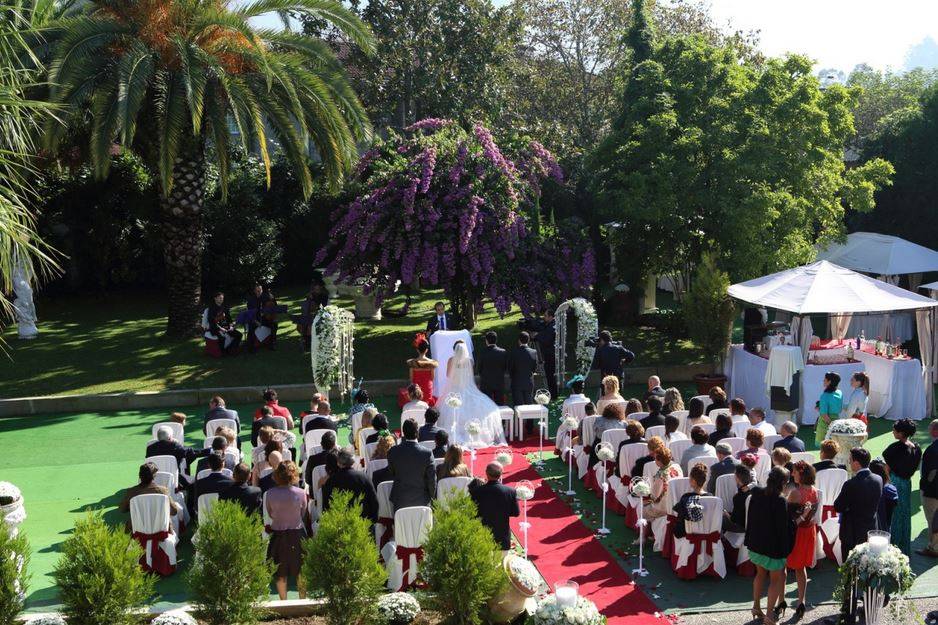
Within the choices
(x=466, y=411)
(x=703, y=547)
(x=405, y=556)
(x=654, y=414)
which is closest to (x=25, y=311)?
(x=466, y=411)

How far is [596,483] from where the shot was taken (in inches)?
508

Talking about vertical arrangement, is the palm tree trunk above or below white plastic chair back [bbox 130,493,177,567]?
above

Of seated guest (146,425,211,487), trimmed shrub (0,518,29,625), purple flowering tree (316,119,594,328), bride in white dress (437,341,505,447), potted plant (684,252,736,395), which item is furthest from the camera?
purple flowering tree (316,119,594,328)

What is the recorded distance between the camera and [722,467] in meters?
10.5

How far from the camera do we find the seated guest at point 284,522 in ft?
30.5

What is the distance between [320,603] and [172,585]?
2410mm

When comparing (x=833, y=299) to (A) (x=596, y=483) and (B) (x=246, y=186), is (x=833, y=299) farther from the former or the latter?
(B) (x=246, y=186)

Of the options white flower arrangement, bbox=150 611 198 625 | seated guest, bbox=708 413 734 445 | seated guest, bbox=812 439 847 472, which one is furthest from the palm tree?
white flower arrangement, bbox=150 611 198 625

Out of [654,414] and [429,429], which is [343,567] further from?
[654,414]

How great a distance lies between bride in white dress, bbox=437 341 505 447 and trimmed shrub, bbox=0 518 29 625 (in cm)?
766

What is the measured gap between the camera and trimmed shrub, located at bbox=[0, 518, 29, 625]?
7555 millimetres

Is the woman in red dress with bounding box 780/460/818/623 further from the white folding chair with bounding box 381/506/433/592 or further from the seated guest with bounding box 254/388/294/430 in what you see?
the seated guest with bounding box 254/388/294/430

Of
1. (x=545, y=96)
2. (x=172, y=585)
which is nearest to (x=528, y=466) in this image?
(x=172, y=585)

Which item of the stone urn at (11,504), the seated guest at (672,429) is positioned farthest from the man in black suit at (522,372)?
the stone urn at (11,504)
